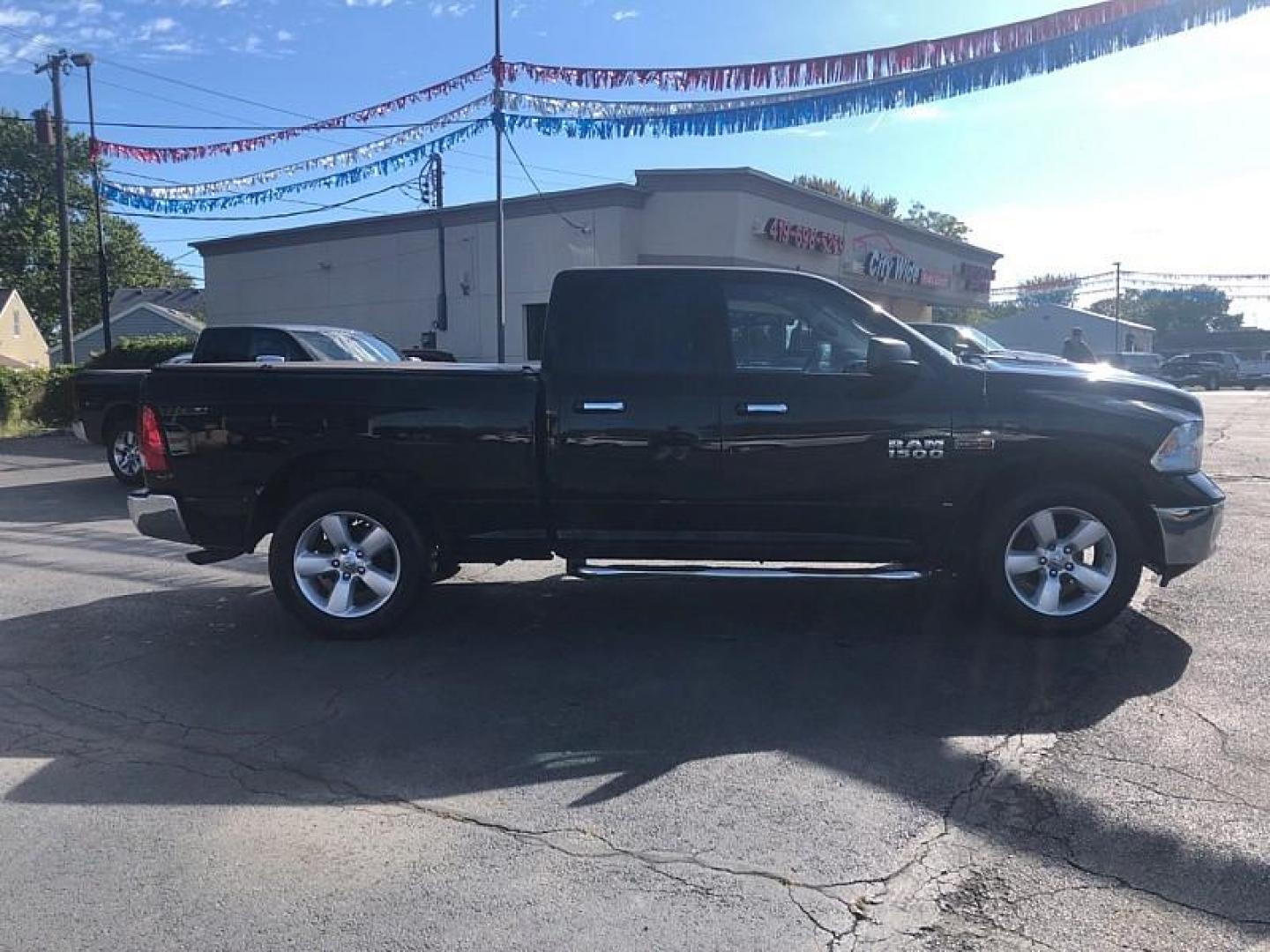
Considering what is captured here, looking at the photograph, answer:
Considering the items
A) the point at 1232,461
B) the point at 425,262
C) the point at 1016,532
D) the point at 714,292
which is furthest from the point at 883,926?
the point at 425,262

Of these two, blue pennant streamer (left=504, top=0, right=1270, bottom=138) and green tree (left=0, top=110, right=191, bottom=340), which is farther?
green tree (left=0, top=110, right=191, bottom=340)

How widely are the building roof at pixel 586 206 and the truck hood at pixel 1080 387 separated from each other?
1763cm

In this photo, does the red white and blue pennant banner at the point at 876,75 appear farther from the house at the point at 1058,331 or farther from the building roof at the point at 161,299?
the house at the point at 1058,331

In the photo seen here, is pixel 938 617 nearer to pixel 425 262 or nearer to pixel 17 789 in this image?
pixel 17 789

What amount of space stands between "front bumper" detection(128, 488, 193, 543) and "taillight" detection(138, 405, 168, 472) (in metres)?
0.18

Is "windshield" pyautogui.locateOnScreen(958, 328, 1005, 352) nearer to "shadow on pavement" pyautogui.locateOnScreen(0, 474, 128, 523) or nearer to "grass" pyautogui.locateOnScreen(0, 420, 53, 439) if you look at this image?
"shadow on pavement" pyautogui.locateOnScreen(0, 474, 128, 523)

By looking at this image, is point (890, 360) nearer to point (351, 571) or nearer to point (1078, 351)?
point (351, 571)

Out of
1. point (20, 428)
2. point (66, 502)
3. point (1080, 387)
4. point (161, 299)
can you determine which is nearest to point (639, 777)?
point (1080, 387)

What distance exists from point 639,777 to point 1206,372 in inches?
2020

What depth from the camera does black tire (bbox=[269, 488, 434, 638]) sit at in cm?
549

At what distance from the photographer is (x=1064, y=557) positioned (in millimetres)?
5359

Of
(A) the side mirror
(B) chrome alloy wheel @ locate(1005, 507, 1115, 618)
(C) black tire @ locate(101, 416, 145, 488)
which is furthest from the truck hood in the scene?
(C) black tire @ locate(101, 416, 145, 488)

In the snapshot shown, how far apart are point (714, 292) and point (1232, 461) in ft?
38.0

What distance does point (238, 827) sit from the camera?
348 centimetres
